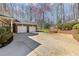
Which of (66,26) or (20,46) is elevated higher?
(66,26)

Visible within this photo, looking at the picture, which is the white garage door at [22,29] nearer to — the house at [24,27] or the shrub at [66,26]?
the house at [24,27]

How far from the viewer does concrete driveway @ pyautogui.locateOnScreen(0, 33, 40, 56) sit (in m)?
1.46

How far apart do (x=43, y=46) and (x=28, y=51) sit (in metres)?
0.16

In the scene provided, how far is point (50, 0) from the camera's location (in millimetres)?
1491

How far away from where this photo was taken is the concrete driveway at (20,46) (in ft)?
4.80

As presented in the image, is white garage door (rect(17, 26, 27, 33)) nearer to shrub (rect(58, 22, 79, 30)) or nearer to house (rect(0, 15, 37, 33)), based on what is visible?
house (rect(0, 15, 37, 33))

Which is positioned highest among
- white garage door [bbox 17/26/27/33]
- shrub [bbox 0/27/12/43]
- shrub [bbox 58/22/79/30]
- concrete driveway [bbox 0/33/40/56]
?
shrub [bbox 58/22/79/30]

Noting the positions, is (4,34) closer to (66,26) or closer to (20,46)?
(20,46)

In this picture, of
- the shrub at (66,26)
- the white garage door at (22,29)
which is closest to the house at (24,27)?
the white garage door at (22,29)

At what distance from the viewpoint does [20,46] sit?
1.48m

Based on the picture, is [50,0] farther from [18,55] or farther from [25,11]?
[18,55]

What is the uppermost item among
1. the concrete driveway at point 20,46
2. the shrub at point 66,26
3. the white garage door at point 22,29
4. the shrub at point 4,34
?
the shrub at point 66,26

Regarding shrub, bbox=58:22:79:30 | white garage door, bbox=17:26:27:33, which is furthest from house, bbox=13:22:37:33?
shrub, bbox=58:22:79:30

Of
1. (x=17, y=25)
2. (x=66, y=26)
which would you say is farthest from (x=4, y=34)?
(x=66, y=26)
